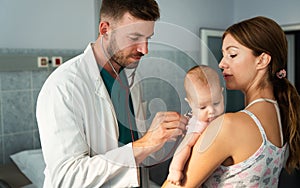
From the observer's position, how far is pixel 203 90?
1.49ft

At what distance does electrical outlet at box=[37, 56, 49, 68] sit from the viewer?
2004mm

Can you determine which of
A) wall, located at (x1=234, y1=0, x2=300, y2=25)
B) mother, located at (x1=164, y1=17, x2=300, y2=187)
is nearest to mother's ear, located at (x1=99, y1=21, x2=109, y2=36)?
mother, located at (x1=164, y1=17, x2=300, y2=187)

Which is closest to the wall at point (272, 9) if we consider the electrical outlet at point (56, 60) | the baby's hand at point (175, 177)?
→ the electrical outlet at point (56, 60)

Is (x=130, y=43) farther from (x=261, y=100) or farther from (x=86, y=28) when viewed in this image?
(x=86, y=28)

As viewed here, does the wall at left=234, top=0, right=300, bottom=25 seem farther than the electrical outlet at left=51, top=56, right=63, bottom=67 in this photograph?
Yes

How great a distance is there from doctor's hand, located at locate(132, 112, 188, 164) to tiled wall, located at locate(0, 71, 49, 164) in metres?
1.66

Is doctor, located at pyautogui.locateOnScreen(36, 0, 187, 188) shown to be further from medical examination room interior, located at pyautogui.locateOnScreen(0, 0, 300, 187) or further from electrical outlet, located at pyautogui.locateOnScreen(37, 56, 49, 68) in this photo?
electrical outlet, located at pyautogui.locateOnScreen(37, 56, 49, 68)

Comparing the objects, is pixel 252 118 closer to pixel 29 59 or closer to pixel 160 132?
pixel 160 132

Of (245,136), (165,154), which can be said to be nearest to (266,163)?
(245,136)

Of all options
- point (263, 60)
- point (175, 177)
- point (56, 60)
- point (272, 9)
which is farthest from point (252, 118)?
point (272, 9)

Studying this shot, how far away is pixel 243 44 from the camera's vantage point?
756 millimetres

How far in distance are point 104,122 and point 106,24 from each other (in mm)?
159

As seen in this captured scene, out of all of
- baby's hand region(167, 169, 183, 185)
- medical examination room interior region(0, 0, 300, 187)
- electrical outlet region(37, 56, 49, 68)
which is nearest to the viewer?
baby's hand region(167, 169, 183, 185)

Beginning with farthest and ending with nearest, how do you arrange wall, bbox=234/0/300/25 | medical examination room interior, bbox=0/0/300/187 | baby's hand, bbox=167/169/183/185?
1. wall, bbox=234/0/300/25
2. medical examination room interior, bbox=0/0/300/187
3. baby's hand, bbox=167/169/183/185
